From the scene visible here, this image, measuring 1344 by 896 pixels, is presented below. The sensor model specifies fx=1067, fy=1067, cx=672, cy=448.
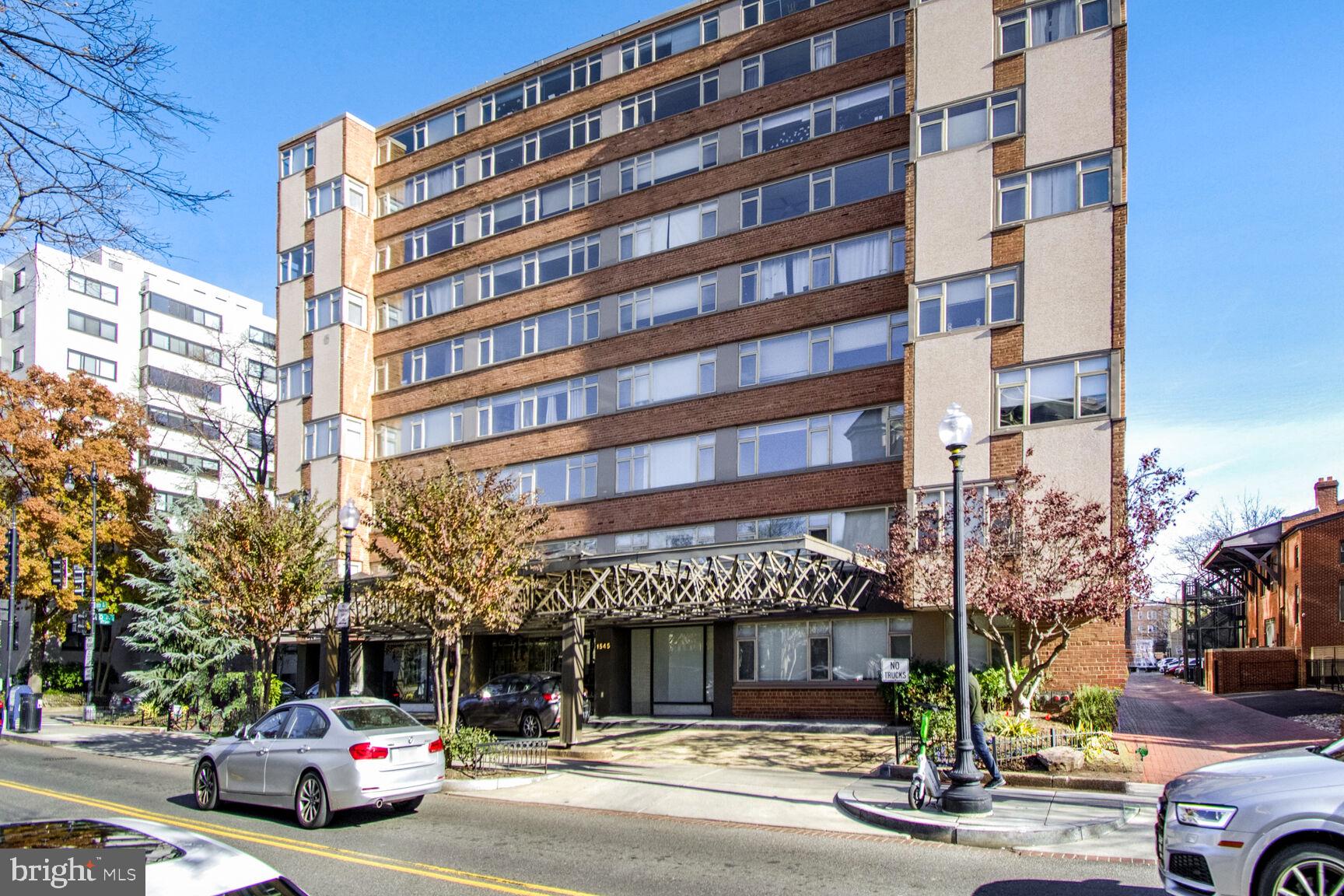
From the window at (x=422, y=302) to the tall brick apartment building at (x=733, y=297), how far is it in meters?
0.13

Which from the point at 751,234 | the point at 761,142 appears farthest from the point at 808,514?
the point at 761,142

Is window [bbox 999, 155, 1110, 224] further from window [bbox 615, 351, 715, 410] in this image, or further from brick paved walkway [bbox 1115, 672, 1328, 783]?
brick paved walkway [bbox 1115, 672, 1328, 783]

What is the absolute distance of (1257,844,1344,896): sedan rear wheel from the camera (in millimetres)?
6805

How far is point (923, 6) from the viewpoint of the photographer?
2711 cm

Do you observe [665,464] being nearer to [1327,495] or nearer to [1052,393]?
[1052,393]

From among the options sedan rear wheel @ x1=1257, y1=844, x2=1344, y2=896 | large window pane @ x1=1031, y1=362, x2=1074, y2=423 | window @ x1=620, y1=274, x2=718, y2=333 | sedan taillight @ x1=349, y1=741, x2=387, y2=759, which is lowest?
sedan taillight @ x1=349, y1=741, x2=387, y2=759

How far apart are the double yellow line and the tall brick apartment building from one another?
9753 millimetres

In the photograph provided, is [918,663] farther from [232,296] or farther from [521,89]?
[232,296]

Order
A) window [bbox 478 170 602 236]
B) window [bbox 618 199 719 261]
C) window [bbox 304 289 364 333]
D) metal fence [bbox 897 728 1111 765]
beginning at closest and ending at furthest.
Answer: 1. metal fence [bbox 897 728 1111 765]
2. window [bbox 618 199 719 261]
3. window [bbox 478 170 602 236]
4. window [bbox 304 289 364 333]

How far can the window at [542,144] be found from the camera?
35.3 m

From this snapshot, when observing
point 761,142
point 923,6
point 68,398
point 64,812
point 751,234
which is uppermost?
point 923,6

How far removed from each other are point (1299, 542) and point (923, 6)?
2921cm

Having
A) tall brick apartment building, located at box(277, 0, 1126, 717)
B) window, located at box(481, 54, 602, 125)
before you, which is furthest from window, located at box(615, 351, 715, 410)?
window, located at box(481, 54, 602, 125)

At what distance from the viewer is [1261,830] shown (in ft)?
23.1
